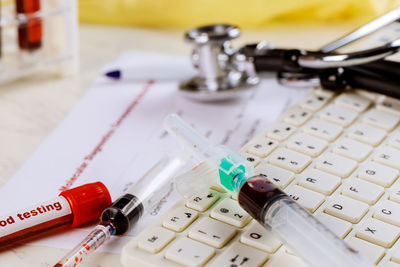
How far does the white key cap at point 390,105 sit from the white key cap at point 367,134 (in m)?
0.04

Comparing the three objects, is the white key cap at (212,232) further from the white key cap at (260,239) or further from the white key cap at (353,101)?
the white key cap at (353,101)

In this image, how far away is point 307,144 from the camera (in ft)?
1.67

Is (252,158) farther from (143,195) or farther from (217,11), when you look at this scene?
(217,11)

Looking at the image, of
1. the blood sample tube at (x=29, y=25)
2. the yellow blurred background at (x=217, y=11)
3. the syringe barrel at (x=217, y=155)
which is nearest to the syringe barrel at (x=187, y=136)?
the syringe barrel at (x=217, y=155)

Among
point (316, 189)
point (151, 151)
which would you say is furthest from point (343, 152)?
point (151, 151)

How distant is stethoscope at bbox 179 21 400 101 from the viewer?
0.58 metres

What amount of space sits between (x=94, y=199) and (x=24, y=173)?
0.11 meters

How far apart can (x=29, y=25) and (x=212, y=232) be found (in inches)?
16.4

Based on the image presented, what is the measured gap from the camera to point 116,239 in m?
0.46

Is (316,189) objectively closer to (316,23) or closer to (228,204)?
(228,204)

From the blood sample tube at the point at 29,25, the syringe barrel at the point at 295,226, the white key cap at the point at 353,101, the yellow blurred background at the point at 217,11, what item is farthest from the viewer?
the yellow blurred background at the point at 217,11

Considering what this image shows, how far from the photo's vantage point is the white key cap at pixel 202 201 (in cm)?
43

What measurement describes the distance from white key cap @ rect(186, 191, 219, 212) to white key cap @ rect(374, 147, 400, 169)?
0.14 meters

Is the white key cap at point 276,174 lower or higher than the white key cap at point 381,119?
lower
